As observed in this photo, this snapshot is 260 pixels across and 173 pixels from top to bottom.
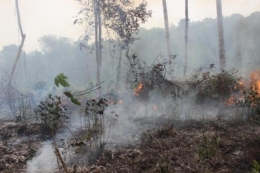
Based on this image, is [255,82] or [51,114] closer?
[51,114]

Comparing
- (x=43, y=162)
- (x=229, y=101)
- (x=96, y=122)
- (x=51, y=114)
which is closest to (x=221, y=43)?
(x=229, y=101)

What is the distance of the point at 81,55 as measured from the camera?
5172 cm

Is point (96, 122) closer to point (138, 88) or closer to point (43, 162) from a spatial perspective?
point (43, 162)

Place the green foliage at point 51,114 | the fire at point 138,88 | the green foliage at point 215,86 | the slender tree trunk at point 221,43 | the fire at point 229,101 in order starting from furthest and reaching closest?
1. the slender tree trunk at point 221,43
2. the fire at point 138,88
3. the fire at point 229,101
4. the green foliage at point 215,86
5. the green foliage at point 51,114

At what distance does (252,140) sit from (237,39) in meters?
28.5

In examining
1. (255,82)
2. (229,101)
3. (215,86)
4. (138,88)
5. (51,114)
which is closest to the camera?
(51,114)

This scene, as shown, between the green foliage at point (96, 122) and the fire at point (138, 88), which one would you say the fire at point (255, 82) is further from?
the green foliage at point (96, 122)

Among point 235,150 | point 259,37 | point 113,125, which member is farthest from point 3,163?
point 259,37

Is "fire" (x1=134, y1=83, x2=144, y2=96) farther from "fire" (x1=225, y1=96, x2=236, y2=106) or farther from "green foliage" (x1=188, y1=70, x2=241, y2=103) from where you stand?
"fire" (x1=225, y1=96, x2=236, y2=106)

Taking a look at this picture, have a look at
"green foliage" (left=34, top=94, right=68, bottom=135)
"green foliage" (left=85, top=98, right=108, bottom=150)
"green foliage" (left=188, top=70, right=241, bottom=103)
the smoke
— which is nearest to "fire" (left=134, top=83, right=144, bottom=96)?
"green foliage" (left=188, top=70, right=241, bottom=103)

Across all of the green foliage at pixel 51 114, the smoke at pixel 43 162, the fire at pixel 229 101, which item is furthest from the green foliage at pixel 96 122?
the fire at pixel 229 101

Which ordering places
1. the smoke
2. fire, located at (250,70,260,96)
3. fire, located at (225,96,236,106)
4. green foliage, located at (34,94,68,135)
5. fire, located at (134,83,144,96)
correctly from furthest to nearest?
fire, located at (134,83,144,96) → fire, located at (225,96,236,106) → fire, located at (250,70,260,96) → green foliage, located at (34,94,68,135) → the smoke

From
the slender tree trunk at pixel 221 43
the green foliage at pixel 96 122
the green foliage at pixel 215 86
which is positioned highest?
the slender tree trunk at pixel 221 43

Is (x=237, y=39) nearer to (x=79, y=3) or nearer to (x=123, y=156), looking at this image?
(x=79, y=3)
